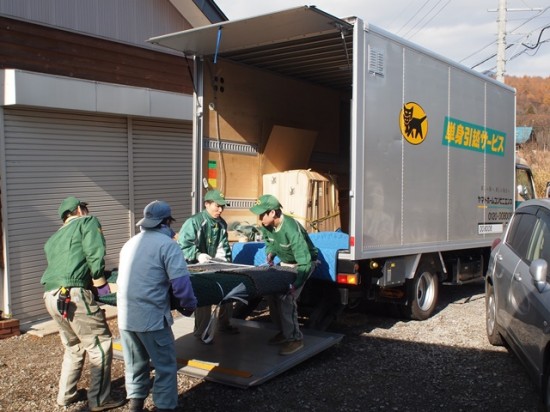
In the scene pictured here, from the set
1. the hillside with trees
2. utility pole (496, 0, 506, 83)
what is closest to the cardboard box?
utility pole (496, 0, 506, 83)

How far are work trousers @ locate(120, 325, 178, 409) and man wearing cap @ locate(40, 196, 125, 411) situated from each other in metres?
0.56

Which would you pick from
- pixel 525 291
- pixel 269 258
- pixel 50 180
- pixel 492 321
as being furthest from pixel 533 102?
pixel 525 291

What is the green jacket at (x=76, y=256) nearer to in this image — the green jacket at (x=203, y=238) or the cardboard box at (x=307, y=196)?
the green jacket at (x=203, y=238)

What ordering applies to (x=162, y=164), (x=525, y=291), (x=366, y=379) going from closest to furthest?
(x=525, y=291)
(x=366, y=379)
(x=162, y=164)

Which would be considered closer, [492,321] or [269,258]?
[269,258]

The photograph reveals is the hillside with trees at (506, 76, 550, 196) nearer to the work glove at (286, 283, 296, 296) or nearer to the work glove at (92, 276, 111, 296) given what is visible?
the work glove at (286, 283, 296, 296)

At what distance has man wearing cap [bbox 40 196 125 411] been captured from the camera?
174 inches

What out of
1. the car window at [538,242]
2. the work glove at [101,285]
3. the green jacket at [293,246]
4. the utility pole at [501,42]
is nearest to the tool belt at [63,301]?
the work glove at [101,285]

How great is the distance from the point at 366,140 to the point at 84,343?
10.5 ft

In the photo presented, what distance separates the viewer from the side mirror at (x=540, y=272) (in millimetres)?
4000

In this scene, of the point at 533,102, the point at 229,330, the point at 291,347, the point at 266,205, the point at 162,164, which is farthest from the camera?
the point at 533,102

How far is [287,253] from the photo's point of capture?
5559 millimetres

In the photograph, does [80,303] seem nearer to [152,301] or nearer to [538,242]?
[152,301]

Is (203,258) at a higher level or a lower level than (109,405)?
higher
